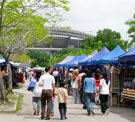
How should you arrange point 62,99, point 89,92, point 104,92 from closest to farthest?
point 62,99 < point 89,92 < point 104,92

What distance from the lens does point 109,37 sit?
75.0m

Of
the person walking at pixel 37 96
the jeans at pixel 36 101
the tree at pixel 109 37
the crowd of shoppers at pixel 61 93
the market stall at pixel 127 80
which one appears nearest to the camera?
the crowd of shoppers at pixel 61 93

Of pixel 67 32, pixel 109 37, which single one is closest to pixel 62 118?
pixel 109 37

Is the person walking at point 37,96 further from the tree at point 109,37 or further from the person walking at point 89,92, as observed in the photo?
the tree at point 109,37

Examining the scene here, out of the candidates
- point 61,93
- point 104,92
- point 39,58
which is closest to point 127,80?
point 104,92

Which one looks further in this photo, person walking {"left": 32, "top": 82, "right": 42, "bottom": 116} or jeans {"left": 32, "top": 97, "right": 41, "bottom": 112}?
jeans {"left": 32, "top": 97, "right": 41, "bottom": 112}

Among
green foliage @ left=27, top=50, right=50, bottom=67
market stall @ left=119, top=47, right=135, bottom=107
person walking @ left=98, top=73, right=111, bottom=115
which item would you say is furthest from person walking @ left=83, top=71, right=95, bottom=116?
green foliage @ left=27, top=50, right=50, bottom=67

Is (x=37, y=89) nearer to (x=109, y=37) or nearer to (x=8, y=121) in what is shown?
(x=8, y=121)

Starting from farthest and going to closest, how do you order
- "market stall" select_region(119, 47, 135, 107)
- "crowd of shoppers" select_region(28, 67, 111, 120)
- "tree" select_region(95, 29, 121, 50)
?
"tree" select_region(95, 29, 121, 50)
"market stall" select_region(119, 47, 135, 107)
"crowd of shoppers" select_region(28, 67, 111, 120)

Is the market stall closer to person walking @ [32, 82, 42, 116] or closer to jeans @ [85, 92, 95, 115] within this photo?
jeans @ [85, 92, 95, 115]

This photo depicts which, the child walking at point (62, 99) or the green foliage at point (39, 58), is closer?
the child walking at point (62, 99)

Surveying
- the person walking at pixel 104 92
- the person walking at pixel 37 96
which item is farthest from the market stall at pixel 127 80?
the person walking at pixel 37 96

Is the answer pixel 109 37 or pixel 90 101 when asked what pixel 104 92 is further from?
pixel 109 37

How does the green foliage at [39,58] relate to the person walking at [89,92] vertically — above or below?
above
